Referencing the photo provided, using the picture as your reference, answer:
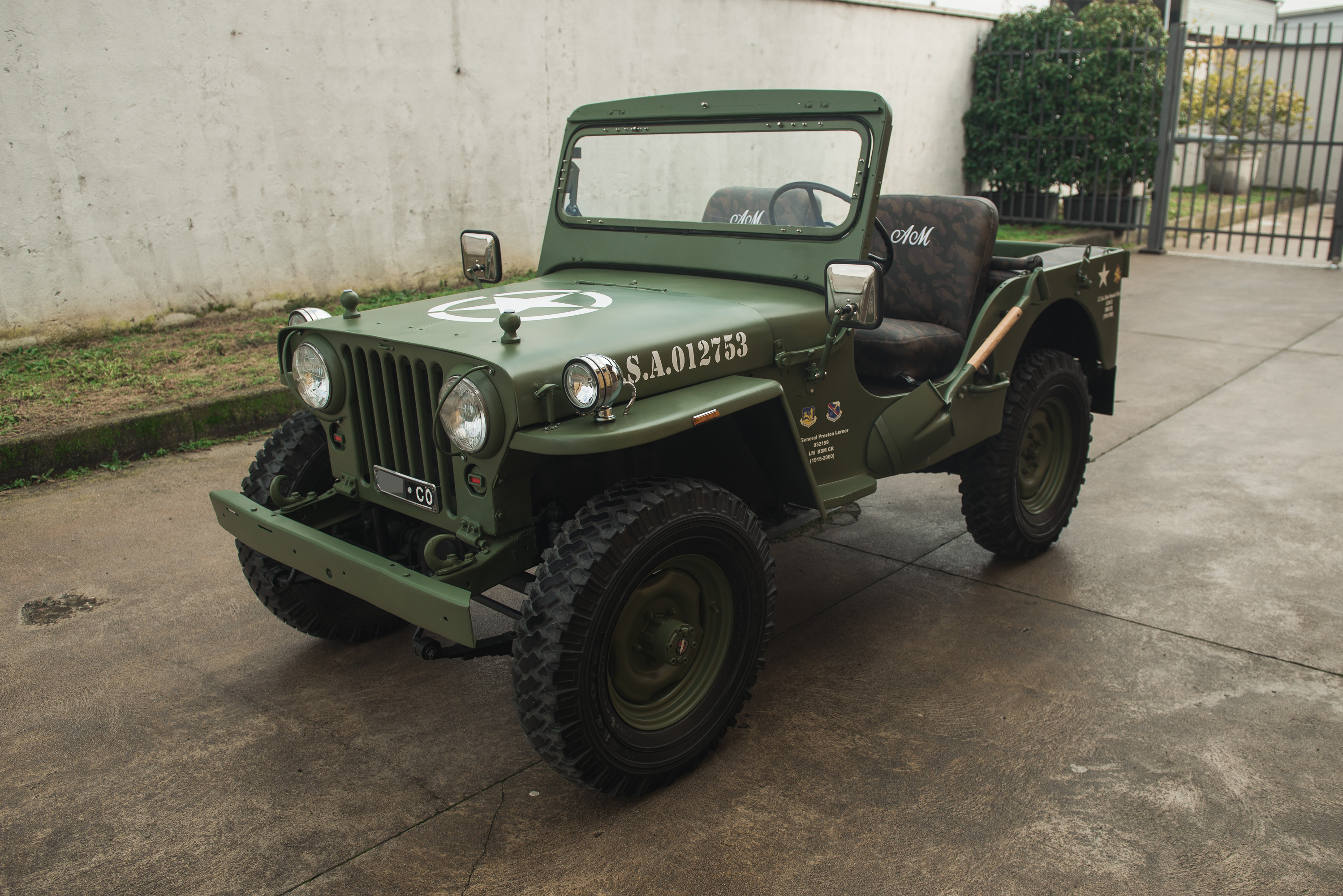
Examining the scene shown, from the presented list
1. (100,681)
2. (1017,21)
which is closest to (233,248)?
(100,681)

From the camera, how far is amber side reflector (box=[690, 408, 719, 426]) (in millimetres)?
2652

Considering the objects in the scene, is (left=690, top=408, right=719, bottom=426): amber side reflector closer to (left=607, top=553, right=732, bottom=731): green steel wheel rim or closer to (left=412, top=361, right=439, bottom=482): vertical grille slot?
(left=607, top=553, right=732, bottom=731): green steel wheel rim

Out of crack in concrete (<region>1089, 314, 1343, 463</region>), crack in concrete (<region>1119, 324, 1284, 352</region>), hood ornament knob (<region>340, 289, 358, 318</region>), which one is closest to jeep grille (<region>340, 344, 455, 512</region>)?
hood ornament knob (<region>340, 289, 358, 318</region>)

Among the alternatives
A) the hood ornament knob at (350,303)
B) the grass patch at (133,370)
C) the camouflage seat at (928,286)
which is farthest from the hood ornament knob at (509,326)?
the grass patch at (133,370)

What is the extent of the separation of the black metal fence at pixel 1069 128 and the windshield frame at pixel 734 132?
10.2 m

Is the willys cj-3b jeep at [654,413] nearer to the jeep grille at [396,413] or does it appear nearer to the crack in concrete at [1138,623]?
the jeep grille at [396,413]

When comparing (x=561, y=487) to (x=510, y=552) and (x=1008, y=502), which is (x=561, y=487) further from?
(x=1008, y=502)

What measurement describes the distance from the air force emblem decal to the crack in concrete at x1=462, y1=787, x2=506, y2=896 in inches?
51.5

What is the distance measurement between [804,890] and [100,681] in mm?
2363

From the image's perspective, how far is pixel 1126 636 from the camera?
359 centimetres

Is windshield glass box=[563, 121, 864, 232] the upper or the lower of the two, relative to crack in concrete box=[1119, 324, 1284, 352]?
upper

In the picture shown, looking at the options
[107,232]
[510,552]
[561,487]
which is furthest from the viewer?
[107,232]

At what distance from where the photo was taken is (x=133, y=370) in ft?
20.4

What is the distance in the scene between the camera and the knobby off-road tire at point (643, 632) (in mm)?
2490
